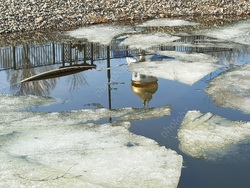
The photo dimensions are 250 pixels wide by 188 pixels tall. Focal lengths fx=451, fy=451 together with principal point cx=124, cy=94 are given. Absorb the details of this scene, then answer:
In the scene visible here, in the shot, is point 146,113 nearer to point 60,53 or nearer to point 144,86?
point 144,86

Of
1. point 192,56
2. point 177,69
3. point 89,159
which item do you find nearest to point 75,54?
point 192,56

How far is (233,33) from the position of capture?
17.0 metres

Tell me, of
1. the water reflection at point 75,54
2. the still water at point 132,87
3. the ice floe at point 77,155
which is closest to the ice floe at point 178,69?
the still water at point 132,87

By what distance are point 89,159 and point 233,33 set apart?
435 inches

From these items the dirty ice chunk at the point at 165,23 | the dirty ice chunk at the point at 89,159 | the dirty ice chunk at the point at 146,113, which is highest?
the dirty ice chunk at the point at 165,23

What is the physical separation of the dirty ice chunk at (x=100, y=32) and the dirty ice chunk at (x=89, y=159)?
7684 mm

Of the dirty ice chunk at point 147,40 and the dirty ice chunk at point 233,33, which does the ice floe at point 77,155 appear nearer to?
the dirty ice chunk at point 147,40

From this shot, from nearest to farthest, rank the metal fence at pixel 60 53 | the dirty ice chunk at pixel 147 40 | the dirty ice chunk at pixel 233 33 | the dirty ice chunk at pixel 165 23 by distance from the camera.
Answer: the metal fence at pixel 60 53 < the dirty ice chunk at pixel 147 40 < the dirty ice chunk at pixel 233 33 < the dirty ice chunk at pixel 165 23

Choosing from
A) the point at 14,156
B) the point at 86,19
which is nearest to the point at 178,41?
the point at 86,19

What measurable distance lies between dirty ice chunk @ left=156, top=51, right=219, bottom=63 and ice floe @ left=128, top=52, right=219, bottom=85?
0.03 m

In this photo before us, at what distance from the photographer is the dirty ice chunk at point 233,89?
1007cm

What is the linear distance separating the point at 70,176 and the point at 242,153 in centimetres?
301

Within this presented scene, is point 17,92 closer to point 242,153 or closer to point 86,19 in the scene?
point 242,153

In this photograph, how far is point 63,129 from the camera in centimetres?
888
